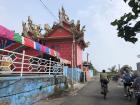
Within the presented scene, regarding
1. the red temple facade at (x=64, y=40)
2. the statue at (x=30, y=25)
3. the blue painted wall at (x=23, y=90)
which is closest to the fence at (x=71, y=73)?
the red temple facade at (x=64, y=40)

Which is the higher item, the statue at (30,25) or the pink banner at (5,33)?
the statue at (30,25)

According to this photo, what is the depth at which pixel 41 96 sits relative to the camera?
50.7 feet

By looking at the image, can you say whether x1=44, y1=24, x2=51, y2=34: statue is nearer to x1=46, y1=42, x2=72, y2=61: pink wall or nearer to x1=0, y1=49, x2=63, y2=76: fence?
x1=46, y1=42, x2=72, y2=61: pink wall

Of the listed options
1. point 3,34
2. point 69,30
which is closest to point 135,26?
point 3,34

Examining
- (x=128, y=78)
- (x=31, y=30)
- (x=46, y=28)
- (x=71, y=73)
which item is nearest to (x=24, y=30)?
(x=31, y=30)

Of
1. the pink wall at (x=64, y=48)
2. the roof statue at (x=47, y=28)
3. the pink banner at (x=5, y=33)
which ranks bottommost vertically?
the pink banner at (x=5, y=33)

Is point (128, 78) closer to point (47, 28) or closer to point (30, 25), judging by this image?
point (47, 28)

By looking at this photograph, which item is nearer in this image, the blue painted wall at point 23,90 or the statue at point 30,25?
the blue painted wall at point 23,90

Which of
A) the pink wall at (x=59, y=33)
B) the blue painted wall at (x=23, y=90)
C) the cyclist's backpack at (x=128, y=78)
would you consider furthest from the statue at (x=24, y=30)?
the cyclist's backpack at (x=128, y=78)

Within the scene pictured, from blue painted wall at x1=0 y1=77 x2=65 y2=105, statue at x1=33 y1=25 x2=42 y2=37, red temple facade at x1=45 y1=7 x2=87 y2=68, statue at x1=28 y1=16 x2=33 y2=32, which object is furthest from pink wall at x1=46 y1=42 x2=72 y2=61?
blue painted wall at x1=0 y1=77 x2=65 y2=105

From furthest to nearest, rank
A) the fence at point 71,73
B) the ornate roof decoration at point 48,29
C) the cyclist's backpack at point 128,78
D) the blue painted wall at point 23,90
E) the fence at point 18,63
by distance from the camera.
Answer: the ornate roof decoration at point 48,29 < the fence at point 71,73 < the cyclist's backpack at point 128,78 < the fence at point 18,63 < the blue painted wall at point 23,90

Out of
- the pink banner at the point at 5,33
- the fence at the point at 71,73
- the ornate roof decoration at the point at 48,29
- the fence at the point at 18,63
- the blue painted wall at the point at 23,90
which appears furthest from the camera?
the ornate roof decoration at the point at 48,29

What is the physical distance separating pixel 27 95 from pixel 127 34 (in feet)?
18.9

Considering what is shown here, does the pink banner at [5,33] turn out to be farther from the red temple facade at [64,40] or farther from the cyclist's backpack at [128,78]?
the red temple facade at [64,40]
